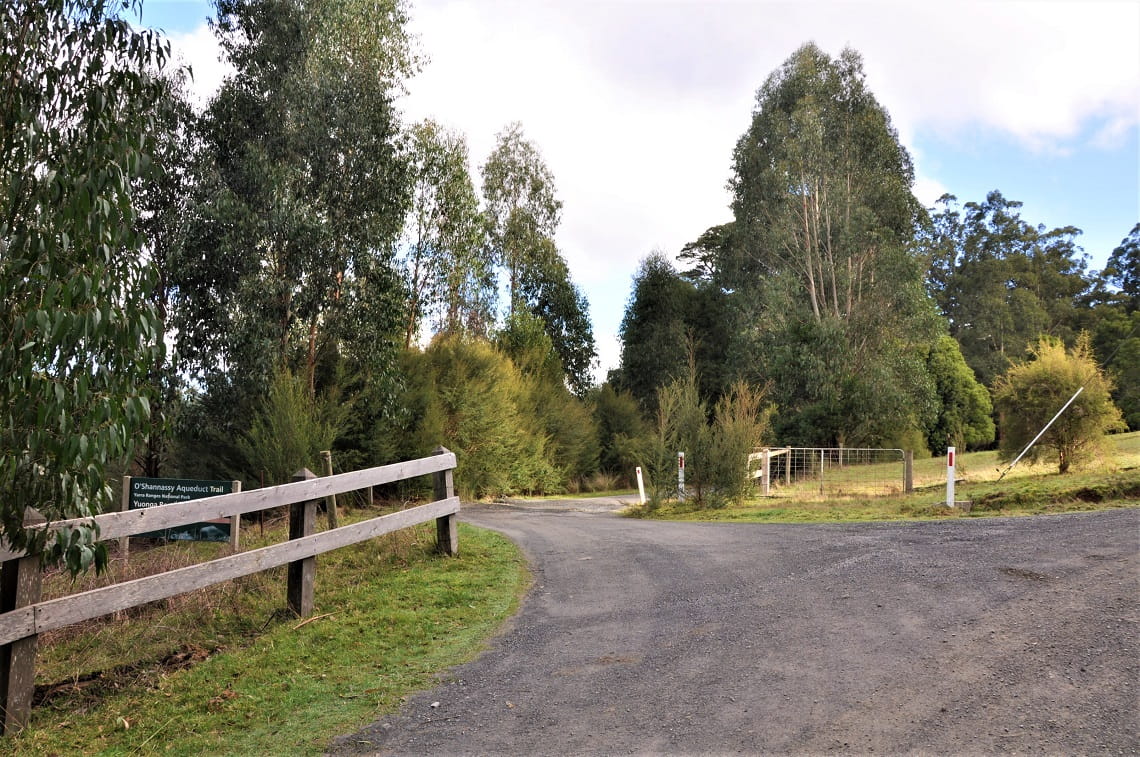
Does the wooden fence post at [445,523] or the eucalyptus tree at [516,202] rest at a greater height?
the eucalyptus tree at [516,202]

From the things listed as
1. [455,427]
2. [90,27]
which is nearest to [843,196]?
[455,427]

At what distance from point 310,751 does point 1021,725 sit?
12.1 feet

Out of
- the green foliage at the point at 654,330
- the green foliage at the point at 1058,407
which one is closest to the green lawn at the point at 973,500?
the green foliage at the point at 1058,407

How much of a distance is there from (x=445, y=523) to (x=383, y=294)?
1431 cm

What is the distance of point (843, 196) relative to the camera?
114 feet

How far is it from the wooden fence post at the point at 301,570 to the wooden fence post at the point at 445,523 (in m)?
2.11

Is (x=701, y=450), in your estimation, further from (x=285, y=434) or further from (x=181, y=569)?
(x=181, y=569)

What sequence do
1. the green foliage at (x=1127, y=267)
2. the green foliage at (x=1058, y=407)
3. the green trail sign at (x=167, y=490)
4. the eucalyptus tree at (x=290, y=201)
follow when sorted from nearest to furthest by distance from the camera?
the green trail sign at (x=167, y=490) < the green foliage at (x=1058, y=407) < the eucalyptus tree at (x=290, y=201) < the green foliage at (x=1127, y=267)

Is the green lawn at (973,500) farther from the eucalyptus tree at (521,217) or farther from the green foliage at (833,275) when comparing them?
the eucalyptus tree at (521,217)

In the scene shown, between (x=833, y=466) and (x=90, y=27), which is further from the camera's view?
(x=833, y=466)

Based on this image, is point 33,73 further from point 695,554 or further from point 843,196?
point 843,196

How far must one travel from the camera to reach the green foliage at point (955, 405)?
41438 mm

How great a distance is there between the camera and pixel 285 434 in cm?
1869

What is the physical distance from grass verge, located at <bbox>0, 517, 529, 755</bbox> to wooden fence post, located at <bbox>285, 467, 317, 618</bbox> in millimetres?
132
